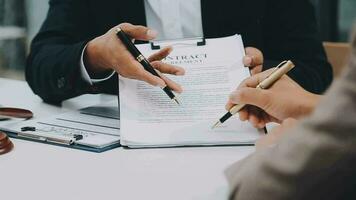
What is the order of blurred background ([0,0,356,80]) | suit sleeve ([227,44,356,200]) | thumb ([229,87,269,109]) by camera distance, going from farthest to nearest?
blurred background ([0,0,356,80]), thumb ([229,87,269,109]), suit sleeve ([227,44,356,200])

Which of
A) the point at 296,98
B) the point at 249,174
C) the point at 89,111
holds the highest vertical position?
the point at 249,174

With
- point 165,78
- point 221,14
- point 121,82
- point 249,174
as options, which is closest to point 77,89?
point 121,82

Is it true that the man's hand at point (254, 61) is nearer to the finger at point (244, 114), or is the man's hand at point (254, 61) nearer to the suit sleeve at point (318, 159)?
the finger at point (244, 114)

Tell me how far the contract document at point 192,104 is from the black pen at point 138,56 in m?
0.03

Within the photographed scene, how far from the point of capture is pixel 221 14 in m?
1.54

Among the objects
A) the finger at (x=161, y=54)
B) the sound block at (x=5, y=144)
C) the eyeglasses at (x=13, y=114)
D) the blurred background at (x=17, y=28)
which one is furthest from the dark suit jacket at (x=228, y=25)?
the blurred background at (x=17, y=28)

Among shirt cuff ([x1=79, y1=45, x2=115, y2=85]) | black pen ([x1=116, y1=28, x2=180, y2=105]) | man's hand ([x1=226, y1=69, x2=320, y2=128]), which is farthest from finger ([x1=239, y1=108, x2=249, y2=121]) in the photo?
shirt cuff ([x1=79, y1=45, x2=115, y2=85])

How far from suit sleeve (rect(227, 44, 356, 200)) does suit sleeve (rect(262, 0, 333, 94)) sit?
0.99 m

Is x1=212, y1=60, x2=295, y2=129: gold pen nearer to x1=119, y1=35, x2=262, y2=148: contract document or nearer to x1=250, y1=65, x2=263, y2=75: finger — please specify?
x1=119, y1=35, x2=262, y2=148: contract document

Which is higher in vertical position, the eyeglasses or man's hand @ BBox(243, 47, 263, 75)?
man's hand @ BBox(243, 47, 263, 75)

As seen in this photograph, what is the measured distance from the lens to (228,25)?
1.56m

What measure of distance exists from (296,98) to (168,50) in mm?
299

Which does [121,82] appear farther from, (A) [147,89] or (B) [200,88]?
(B) [200,88]

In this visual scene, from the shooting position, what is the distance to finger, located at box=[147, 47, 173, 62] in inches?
44.2
